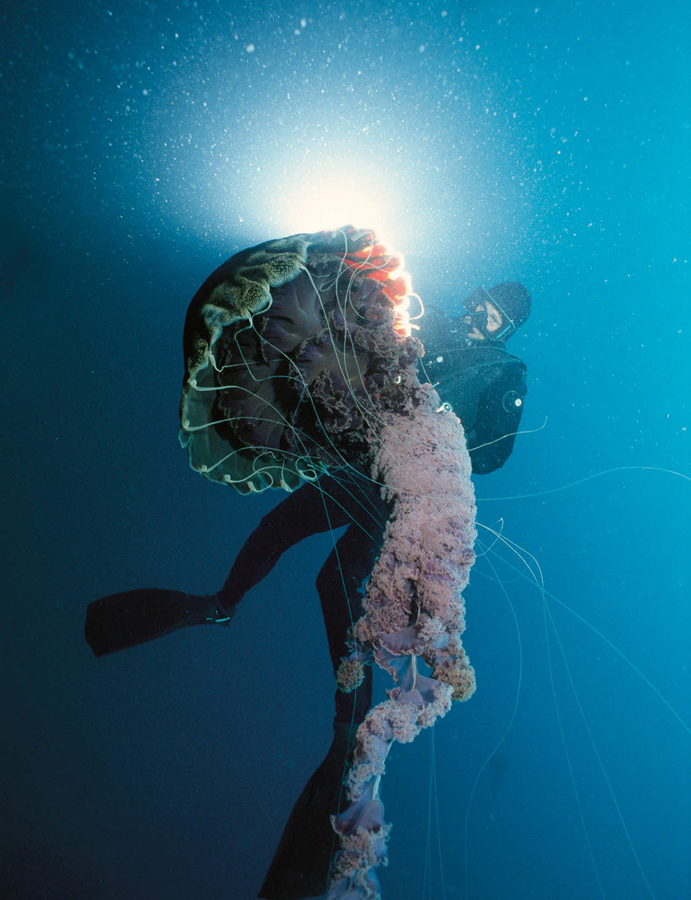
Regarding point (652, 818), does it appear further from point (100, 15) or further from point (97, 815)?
point (100, 15)

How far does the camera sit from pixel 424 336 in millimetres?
2477

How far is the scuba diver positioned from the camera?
2.03 meters

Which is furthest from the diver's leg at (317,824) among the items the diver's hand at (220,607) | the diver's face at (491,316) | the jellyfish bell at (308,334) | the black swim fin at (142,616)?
the diver's face at (491,316)

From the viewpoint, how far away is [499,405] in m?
2.17

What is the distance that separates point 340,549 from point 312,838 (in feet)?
4.64

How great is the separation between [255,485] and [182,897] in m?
5.15

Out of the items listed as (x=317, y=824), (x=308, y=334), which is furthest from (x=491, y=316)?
(x=317, y=824)

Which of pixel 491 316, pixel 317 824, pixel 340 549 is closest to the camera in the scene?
pixel 317 824

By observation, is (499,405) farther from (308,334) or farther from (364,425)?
(308,334)

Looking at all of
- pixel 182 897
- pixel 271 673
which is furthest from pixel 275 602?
pixel 182 897

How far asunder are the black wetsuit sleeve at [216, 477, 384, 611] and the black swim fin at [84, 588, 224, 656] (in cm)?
15

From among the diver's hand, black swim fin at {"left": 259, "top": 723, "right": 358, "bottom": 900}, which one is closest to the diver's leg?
black swim fin at {"left": 259, "top": 723, "right": 358, "bottom": 900}

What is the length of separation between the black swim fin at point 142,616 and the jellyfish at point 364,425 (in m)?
1.52

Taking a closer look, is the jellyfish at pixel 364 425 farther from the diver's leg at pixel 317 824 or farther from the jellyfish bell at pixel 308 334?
the diver's leg at pixel 317 824
